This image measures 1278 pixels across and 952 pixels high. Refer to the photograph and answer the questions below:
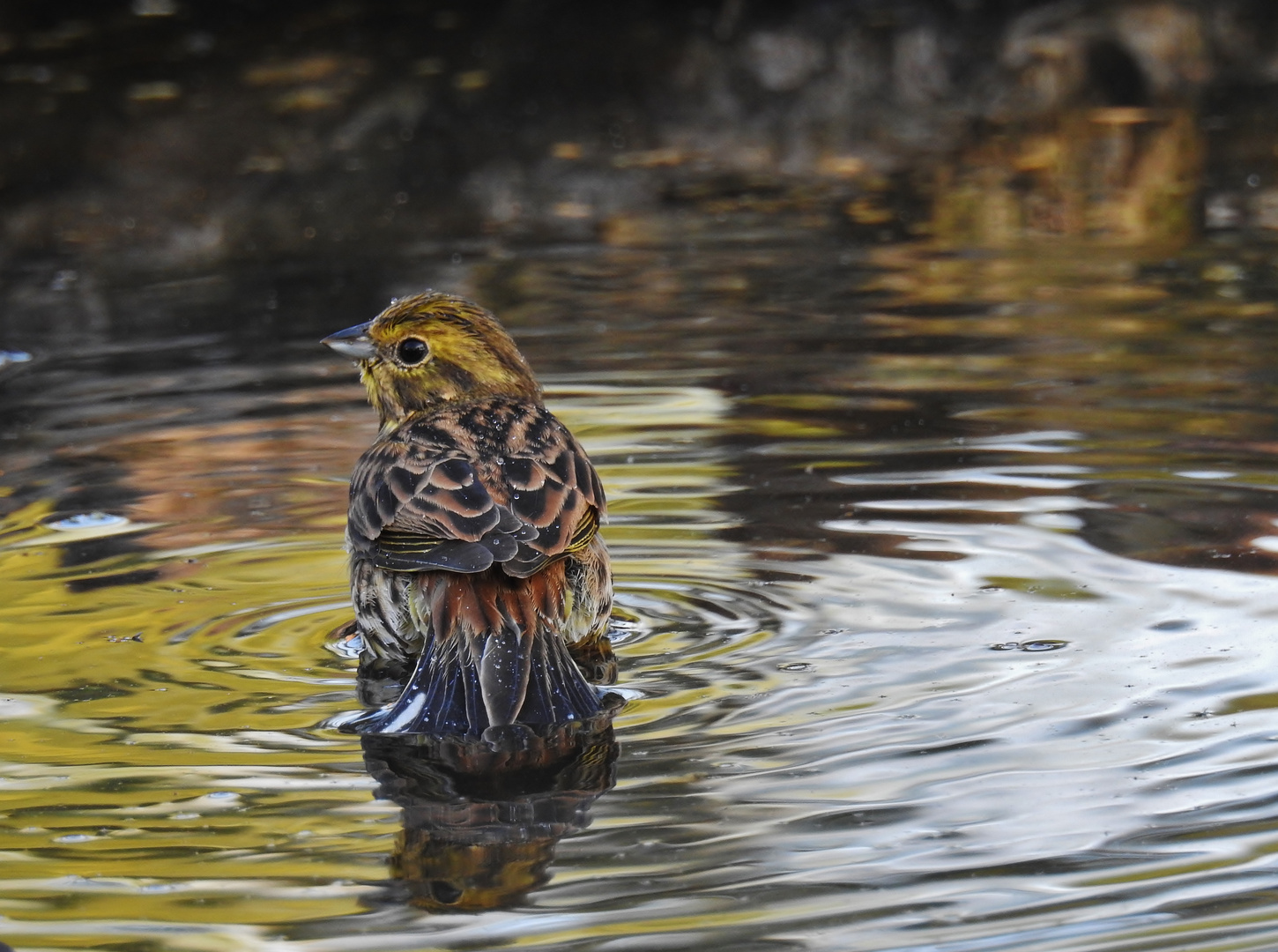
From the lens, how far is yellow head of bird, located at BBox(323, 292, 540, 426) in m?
6.77

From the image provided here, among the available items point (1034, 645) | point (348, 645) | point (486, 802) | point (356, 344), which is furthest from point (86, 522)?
point (1034, 645)

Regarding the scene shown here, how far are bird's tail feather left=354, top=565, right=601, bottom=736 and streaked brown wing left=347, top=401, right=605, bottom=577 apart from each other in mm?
144

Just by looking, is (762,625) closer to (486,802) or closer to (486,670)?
(486,670)

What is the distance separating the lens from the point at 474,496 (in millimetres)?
5625

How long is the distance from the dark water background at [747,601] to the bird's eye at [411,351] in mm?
769

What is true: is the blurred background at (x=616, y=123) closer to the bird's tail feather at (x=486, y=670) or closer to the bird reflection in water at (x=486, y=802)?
the bird's tail feather at (x=486, y=670)

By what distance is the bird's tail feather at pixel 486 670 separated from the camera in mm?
5301

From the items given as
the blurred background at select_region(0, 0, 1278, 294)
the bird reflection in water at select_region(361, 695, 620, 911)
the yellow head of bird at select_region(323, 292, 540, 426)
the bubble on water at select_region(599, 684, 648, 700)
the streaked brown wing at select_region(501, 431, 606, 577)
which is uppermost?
the blurred background at select_region(0, 0, 1278, 294)

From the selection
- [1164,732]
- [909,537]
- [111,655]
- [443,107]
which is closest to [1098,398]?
[909,537]

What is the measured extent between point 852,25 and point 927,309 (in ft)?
30.1

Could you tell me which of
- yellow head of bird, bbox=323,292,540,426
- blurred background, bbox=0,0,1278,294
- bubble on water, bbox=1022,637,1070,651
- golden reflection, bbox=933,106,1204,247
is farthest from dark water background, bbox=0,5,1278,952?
blurred background, bbox=0,0,1278,294

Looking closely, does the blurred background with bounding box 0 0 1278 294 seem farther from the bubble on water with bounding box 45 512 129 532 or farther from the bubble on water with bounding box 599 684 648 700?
the bubble on water with bounding box 599 684 648 700

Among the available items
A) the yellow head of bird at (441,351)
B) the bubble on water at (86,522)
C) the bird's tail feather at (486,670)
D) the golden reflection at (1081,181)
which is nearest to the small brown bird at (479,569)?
the bird's tail feather at (486,670)

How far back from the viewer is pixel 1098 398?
8250mm
